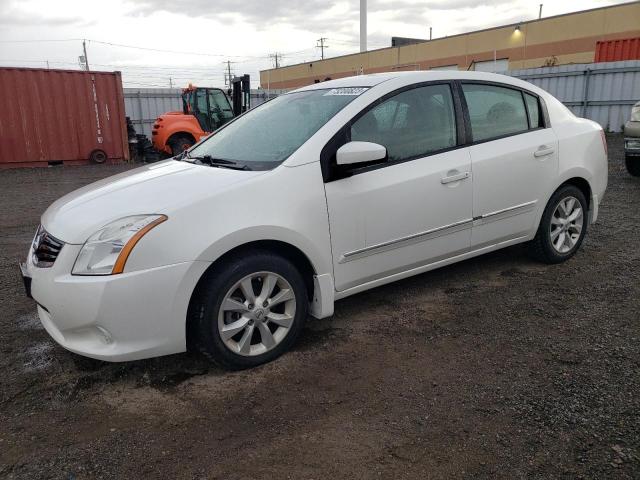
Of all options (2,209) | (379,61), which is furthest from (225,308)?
(379,61)

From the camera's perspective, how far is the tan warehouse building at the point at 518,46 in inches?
1056

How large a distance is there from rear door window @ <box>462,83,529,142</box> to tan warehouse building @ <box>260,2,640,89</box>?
2097 centimetres

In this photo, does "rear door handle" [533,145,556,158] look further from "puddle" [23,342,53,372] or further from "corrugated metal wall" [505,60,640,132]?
"corrugated metal wall" [505,60,640,132]

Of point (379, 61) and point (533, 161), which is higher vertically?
point (379, 61)

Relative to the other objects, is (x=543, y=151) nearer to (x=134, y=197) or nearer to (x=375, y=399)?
(x=375, y=399)

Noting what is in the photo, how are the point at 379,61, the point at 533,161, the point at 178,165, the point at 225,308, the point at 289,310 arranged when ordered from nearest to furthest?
the point at 225,308 < the point at 289,310 < the point at 178,165 < the point at 533,161 < the point at 379,61

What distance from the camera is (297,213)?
3012 millimetres

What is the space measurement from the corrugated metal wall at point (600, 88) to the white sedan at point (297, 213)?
532 inches

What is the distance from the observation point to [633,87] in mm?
15383

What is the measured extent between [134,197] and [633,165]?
8681 mm

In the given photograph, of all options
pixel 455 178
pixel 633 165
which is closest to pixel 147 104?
pixel 633 165

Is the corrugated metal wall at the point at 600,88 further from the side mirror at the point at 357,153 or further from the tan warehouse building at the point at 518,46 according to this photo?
the side mirror at the point at 357,153

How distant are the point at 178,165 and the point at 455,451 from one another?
2.52m

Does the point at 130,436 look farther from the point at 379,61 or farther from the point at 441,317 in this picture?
the point at 379,61
